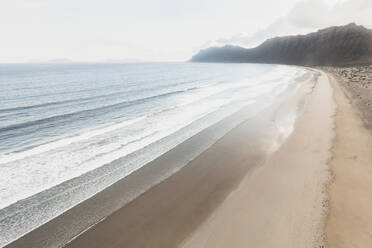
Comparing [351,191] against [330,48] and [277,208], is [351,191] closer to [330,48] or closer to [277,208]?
[277,208]

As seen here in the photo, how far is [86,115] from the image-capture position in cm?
2292

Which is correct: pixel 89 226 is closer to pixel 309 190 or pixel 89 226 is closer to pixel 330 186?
pixel 309 190

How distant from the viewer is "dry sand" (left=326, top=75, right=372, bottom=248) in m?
6.70

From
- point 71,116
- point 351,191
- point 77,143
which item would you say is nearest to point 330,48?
point 71,116

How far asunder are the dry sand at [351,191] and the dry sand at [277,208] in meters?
0.37

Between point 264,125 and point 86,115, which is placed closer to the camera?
point 264,125

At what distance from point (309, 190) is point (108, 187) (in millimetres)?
8636

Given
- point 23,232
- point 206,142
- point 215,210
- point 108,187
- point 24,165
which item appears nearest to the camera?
point 23,232

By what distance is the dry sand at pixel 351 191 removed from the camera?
6699 millimetres

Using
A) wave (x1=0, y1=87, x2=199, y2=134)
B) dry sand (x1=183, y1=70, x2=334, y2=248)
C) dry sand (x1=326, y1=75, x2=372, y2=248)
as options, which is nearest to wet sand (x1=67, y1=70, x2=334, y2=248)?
dry sand (x1=183, y1=70, x2=334, y2=248)

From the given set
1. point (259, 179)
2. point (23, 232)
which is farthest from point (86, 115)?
point (259, 179)

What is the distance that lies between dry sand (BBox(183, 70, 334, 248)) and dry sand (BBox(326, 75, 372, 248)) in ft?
1.20

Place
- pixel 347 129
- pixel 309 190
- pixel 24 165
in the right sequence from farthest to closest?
1. pixel 347 129
2. pixel 24 165
3. pixel 309 190

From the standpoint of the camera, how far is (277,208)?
8.12 metres
